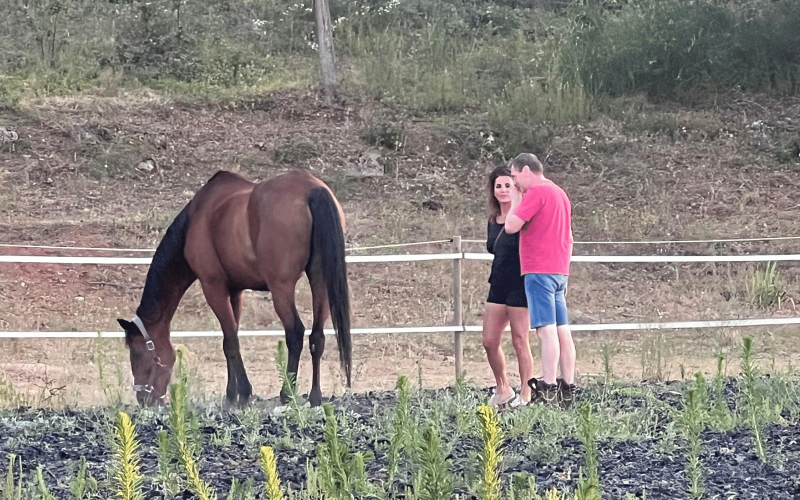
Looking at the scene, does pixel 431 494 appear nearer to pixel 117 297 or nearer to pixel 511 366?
pixel 511 366

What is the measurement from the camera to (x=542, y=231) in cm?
648

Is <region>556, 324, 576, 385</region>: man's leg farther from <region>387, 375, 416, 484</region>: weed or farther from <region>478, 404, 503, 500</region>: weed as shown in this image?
<region>478, 404, 503, 500</region>: weed

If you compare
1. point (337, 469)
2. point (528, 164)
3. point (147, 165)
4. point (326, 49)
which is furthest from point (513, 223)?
point (326, 49)

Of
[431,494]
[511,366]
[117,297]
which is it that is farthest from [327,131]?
[431,494]

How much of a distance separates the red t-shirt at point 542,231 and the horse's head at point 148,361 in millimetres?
2481

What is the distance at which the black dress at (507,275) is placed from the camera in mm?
6734

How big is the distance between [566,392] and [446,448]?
5.58 ft

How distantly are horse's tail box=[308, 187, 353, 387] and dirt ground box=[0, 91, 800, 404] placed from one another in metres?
1.65

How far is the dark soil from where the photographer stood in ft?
14.4

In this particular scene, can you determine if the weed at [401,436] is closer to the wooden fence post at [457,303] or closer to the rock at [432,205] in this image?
the wooden fence post at [457,303]

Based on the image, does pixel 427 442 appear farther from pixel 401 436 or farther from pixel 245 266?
pixel 245 266

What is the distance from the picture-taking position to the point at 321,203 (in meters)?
6.93

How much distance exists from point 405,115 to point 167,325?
9762 millimetres

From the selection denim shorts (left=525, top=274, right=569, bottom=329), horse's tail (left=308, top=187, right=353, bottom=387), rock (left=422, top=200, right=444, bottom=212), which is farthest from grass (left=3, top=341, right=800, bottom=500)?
rock (left=422, top=200, right=444, bottom=212)
